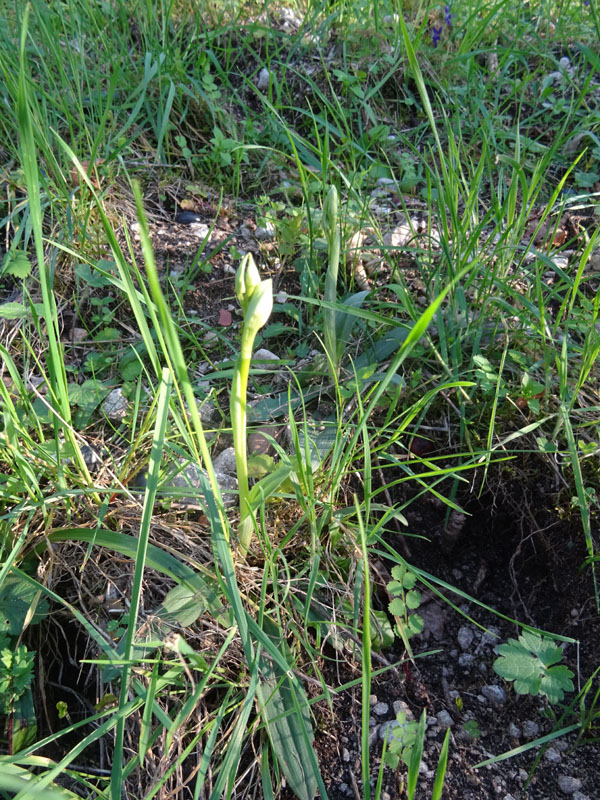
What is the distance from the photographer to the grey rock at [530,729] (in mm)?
1056

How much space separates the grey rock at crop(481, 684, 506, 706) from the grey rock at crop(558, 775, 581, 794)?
144 millimetres

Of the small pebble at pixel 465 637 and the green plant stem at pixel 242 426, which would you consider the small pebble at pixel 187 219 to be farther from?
the small pebble at pixel 465 637

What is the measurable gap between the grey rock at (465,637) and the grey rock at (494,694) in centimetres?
8

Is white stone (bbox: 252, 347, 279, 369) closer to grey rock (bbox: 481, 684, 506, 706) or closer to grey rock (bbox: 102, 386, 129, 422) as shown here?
grey rock (bbox: 102, 386, 129, 422)

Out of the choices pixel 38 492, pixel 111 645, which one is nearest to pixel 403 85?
pixel 38 492

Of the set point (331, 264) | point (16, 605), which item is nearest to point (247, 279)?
point (331, 264)

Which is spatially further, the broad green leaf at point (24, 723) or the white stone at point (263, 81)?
the white stone at point (263, 81)

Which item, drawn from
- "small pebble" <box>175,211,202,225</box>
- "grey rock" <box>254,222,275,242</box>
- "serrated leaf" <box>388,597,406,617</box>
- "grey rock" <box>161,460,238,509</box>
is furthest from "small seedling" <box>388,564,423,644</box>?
"small pebble" <box>175,211,202,225</box>

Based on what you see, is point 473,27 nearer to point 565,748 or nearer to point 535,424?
point 535,424

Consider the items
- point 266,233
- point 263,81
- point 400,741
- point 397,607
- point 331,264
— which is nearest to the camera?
point 400,741

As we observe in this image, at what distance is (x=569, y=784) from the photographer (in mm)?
984

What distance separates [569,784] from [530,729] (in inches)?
3.8

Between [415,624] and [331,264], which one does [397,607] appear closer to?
[415,624]

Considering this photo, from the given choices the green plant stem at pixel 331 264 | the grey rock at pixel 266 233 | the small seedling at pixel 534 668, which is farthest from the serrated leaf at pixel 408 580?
the grey rock at pixel 266 233
